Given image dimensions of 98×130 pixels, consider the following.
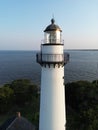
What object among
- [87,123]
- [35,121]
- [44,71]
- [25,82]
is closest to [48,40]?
[44,71]

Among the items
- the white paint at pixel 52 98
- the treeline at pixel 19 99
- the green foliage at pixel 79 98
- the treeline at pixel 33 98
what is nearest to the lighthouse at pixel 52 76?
the white paint at pixel 52 98

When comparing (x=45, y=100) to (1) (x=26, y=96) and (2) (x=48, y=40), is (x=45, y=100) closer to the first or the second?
(2) (x=48, y=40)

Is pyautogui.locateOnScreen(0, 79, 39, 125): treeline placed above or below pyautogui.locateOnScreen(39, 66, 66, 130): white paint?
below

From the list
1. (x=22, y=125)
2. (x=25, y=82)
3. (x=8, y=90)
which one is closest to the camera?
(x=22, y=125)

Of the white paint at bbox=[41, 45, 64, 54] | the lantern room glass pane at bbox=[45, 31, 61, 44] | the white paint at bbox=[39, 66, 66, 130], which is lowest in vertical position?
the white paint at bbox=[39, 66, 66, 130]

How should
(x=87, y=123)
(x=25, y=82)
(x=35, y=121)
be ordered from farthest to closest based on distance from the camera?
1. (x=25, y=82)
2. (x=35, y=121)
3. (x=87, y=123)

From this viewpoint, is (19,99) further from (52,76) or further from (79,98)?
(52,76)

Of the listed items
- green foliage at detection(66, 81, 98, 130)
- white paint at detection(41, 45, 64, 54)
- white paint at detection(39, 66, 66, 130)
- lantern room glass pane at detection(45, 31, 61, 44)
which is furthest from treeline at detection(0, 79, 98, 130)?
lantern room glass pane at detection(45, 31, 61, 44)

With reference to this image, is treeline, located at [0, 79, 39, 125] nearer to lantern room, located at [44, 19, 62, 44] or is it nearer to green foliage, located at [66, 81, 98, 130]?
green foliage, located at [66, 81, 98, 130]
